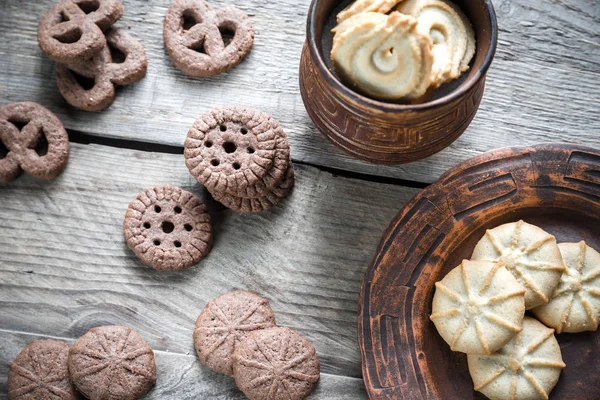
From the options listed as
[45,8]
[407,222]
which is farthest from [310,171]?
[45,8]

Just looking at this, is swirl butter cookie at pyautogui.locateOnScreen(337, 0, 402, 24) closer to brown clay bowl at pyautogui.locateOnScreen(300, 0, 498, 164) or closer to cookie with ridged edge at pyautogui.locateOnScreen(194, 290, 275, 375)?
brown clay bowl at pyautogui.locateOnScreen(300, 0, 498, 164)

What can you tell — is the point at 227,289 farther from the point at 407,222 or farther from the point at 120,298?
the point at 407,222

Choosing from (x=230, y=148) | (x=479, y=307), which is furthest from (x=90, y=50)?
(x=479, y=307)

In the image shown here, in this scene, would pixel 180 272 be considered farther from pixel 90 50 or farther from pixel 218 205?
pixel 90 50

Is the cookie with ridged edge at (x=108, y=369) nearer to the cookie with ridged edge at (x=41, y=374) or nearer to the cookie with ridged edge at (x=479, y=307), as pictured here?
the cookie with ridged edge at (x=41, y=374)

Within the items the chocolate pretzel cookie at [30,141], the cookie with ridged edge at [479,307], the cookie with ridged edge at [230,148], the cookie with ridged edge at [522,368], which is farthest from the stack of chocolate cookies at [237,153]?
the cookie with ridged edge at [522,368]
